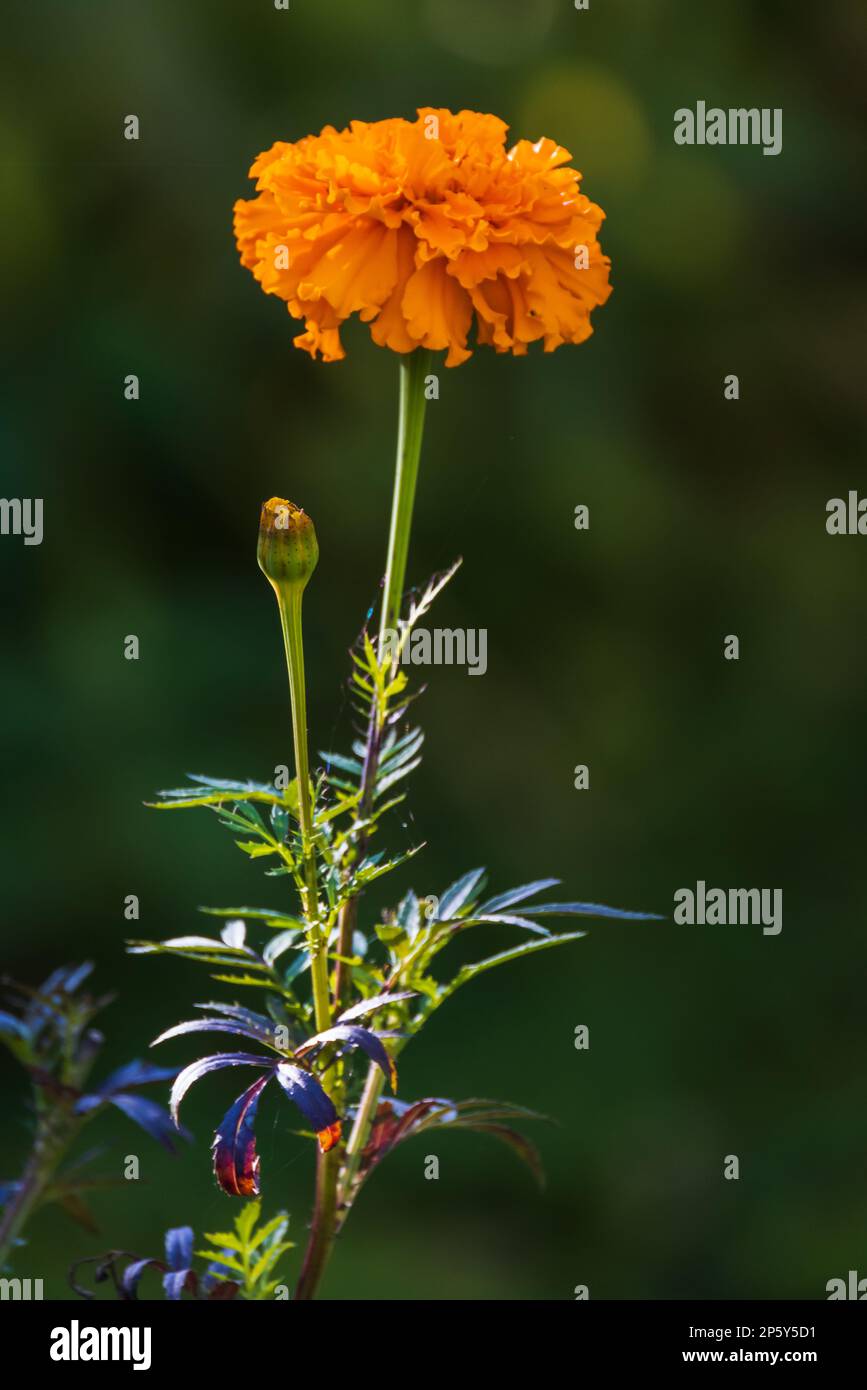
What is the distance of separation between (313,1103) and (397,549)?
0.22m

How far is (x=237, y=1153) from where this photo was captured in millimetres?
507

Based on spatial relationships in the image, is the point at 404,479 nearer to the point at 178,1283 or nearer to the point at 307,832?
the point at 307,832

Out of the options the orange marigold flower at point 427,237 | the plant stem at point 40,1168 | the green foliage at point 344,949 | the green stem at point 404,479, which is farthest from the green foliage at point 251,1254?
the orange marigold flower at point 427,237

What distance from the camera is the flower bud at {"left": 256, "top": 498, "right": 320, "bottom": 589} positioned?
1.85 ft

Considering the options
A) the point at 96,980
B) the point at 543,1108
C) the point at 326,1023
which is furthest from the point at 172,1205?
the point at 326,1023

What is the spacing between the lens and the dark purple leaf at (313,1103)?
499 mm

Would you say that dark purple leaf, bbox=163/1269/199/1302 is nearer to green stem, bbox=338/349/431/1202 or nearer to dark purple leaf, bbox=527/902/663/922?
green stem, bbox=338/349/431/1202

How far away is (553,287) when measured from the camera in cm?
60

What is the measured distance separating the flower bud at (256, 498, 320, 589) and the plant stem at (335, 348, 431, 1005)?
33 millimetres

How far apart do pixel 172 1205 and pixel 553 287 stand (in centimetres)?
151

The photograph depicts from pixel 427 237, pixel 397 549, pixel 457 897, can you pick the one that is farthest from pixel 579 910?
pixel 427 237

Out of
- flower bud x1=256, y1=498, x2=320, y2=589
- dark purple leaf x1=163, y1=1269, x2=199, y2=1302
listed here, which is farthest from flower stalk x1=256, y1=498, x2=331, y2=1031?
dark purple leaf x1=163, y1=1269, x2=199, y2=1302

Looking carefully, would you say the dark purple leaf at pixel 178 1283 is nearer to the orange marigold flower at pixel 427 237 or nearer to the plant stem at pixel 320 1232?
the plant stem at pixel 320 1232

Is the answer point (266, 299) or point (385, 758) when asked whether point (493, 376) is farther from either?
point (385, 758)
